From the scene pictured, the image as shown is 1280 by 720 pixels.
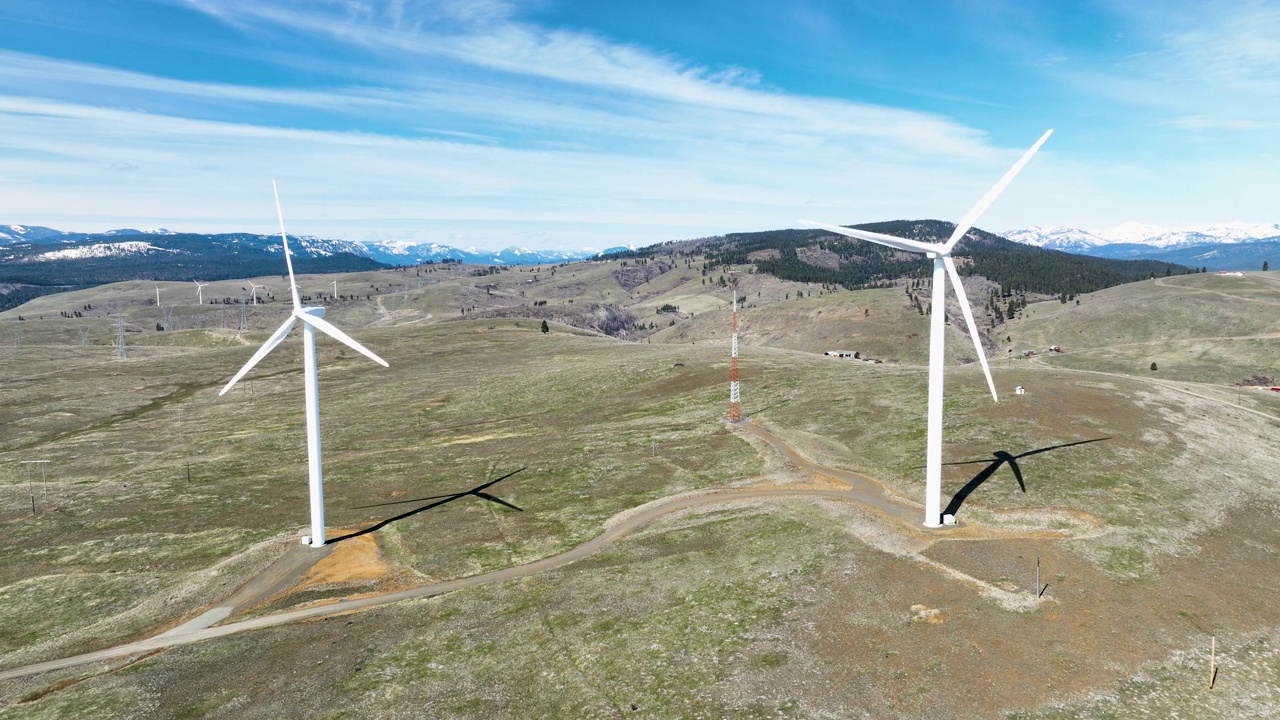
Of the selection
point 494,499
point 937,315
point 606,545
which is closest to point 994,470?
point 937,315

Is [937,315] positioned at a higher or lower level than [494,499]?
higher

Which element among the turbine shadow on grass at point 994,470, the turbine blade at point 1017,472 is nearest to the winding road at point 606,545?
the turbine shadow on grass at point 994,470

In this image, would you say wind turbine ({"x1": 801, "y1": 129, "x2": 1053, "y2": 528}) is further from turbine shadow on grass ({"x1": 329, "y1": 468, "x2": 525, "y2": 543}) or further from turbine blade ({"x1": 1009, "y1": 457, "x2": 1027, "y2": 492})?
turbine shadow on grass ({"x1": 329, "y1": 468, "x2": 525, "y2": 543})

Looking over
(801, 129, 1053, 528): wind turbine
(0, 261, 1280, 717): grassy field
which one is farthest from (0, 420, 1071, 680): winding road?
(801, 129, 1053, 528): wind turbine

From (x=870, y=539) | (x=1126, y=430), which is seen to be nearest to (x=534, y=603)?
(x=870, y=539)

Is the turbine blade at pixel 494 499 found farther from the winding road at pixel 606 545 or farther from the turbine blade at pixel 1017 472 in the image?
the turbine blade at pixel 1017 472

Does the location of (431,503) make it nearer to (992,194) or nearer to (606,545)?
(606,545)
